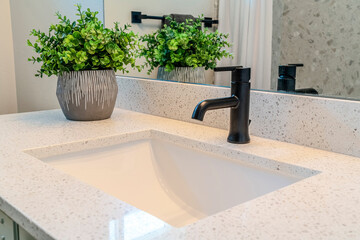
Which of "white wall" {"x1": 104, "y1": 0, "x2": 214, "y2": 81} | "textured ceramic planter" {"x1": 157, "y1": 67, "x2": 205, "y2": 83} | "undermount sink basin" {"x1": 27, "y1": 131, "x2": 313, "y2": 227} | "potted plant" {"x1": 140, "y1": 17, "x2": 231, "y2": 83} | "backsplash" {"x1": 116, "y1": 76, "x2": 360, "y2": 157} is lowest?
"undermount sink basin" {"x1": 27, "y1": 131, "x2": 313, "y2": 227}

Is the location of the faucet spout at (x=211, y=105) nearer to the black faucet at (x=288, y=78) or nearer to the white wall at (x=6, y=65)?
the black faucet at (x=288, y=78)

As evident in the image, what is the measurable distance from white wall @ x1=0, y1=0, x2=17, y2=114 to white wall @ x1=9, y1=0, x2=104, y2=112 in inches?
0.8

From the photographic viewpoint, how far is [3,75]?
5.56 feet

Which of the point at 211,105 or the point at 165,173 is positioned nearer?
the point at 211,105

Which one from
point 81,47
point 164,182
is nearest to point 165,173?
point 164,182

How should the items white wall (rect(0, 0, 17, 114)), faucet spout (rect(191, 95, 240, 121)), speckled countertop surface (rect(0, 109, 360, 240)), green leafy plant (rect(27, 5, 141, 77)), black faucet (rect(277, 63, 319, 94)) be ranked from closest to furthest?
speckled countertop surface (rect(0, 109, 360, 240)) → faucet spout (rect(191, 95, 240, 121)) → black faucet (rect(277, 63, 319, 94)) → green leafy plant (rect(27, 5, 141, 77)) → white wall (rect(0, 0, 17, 114))

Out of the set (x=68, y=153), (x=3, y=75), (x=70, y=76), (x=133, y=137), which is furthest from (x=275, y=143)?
(x=3, y=75)

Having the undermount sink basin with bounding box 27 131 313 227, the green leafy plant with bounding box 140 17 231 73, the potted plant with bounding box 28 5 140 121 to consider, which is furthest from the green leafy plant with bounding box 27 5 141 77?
the undermount sink basin with bounding box 27 131 313 227

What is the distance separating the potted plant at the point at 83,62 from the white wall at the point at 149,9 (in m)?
0.16

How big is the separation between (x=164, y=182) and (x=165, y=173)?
0.09ft

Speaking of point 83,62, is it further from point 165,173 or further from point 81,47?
point 165,173

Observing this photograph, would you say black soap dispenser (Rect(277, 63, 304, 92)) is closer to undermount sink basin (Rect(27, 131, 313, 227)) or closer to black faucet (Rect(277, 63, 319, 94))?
black faucet (Rect(277, 63, 319, 94))

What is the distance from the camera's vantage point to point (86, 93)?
4.16 feet

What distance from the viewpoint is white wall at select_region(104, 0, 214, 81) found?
1.27 meters
